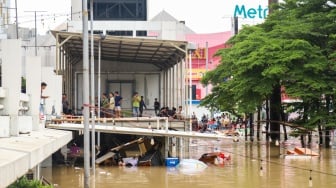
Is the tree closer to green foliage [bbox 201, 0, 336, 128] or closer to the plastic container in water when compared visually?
green foliage [bbox 201, 0, 336, 128]

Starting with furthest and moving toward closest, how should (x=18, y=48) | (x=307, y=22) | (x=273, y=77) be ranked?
(x=307, y=22), (x=273, y=77), (x=18, y=48)

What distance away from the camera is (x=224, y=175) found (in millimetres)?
22578

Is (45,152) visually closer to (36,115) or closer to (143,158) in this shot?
(36,115)

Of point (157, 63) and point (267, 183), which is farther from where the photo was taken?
point (157, 63)

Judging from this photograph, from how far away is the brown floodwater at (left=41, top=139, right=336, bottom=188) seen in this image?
20.3 metres

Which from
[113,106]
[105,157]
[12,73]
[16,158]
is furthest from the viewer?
[113,106]

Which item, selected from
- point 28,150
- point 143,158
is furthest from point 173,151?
point 28,150

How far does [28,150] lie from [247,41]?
22.9 m

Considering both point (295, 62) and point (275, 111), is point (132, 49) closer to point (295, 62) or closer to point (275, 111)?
point (275, 111)

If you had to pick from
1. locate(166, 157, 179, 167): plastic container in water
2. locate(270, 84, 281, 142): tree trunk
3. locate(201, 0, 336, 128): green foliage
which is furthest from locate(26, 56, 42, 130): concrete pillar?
locate(270, 84, 281, 142): tree trunk

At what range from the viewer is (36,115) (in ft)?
52.0

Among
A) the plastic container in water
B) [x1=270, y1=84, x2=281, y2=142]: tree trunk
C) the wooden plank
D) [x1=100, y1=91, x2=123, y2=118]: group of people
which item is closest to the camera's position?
the plastic container in water

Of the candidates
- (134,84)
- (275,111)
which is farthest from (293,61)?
(134,84)

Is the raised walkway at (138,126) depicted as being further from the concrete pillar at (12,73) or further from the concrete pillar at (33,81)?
the concrete pillar at (12,73)
